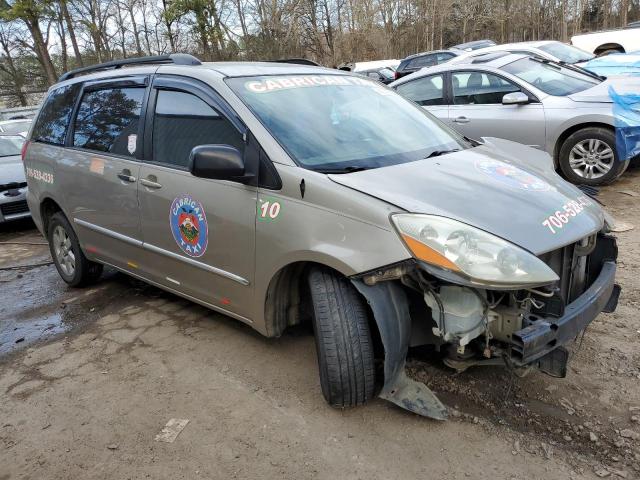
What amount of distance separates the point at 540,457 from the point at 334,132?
192 cm

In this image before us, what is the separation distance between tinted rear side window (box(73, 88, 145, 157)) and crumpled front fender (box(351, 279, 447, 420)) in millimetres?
2147

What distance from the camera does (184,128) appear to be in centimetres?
331

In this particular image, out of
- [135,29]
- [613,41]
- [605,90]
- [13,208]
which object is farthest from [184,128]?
[135,29]

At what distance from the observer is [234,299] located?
3.11 m

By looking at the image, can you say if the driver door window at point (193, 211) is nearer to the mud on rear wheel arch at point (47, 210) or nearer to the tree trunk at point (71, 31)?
the mud on rear wheel arch at point (47, 210)

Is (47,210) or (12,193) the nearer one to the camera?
(47,210)

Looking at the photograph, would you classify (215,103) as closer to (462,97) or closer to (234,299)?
(234,299)

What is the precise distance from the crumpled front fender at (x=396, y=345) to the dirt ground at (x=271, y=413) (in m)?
0.12

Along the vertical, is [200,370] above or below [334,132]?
below

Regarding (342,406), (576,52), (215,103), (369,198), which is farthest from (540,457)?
(576,52)

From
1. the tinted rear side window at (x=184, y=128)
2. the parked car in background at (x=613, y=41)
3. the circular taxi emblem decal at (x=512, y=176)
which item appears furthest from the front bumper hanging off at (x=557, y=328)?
the parked car in background at (x=613, y=41)

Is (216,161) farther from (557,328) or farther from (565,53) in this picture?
(565,53)

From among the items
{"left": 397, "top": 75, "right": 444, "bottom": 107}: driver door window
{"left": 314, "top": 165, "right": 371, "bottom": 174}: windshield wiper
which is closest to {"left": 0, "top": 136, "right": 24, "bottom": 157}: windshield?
{"left": 397, "top": 75, "right": 444, "bottom": 107}: driver door window

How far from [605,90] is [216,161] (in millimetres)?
5549
